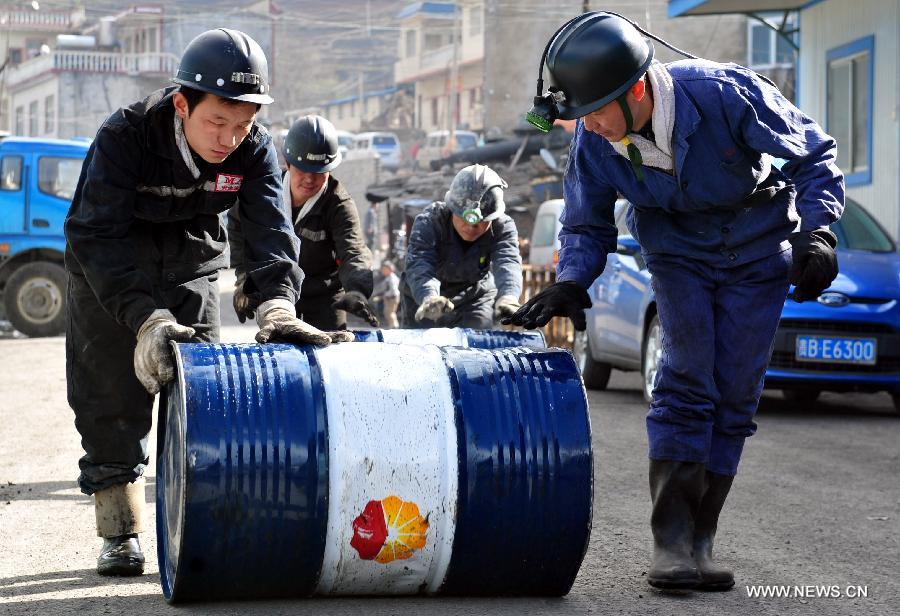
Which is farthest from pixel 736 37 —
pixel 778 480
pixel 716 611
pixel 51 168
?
pixel 716 611

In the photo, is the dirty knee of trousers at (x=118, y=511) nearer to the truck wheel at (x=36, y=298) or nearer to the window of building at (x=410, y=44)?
the truck wheel at (x=36, y=298)

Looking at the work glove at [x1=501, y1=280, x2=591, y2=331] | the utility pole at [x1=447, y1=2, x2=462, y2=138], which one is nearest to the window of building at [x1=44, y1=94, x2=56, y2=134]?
the utility pole at [x1=447, y1=2, x2=462, y2=138]

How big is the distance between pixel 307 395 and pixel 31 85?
242 ft

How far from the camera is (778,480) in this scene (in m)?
7.32

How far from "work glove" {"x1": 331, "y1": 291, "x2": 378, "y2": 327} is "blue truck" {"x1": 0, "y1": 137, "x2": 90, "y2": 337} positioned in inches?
491

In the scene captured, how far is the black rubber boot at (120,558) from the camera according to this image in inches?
191

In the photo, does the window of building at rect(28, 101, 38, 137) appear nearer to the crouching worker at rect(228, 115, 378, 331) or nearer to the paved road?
the paved road

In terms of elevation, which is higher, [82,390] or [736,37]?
[736,37]

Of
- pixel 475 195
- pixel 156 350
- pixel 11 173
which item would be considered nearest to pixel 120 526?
pixel 156 350

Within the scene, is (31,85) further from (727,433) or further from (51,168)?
(727,433)

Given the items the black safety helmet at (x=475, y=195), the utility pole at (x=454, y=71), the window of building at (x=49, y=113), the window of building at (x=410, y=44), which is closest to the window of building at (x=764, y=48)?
the utility pole at (x=454, y=71)

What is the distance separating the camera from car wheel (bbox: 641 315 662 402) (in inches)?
418

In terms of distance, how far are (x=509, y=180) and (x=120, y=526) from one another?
116 feet

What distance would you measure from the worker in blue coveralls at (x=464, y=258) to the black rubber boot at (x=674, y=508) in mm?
3076
